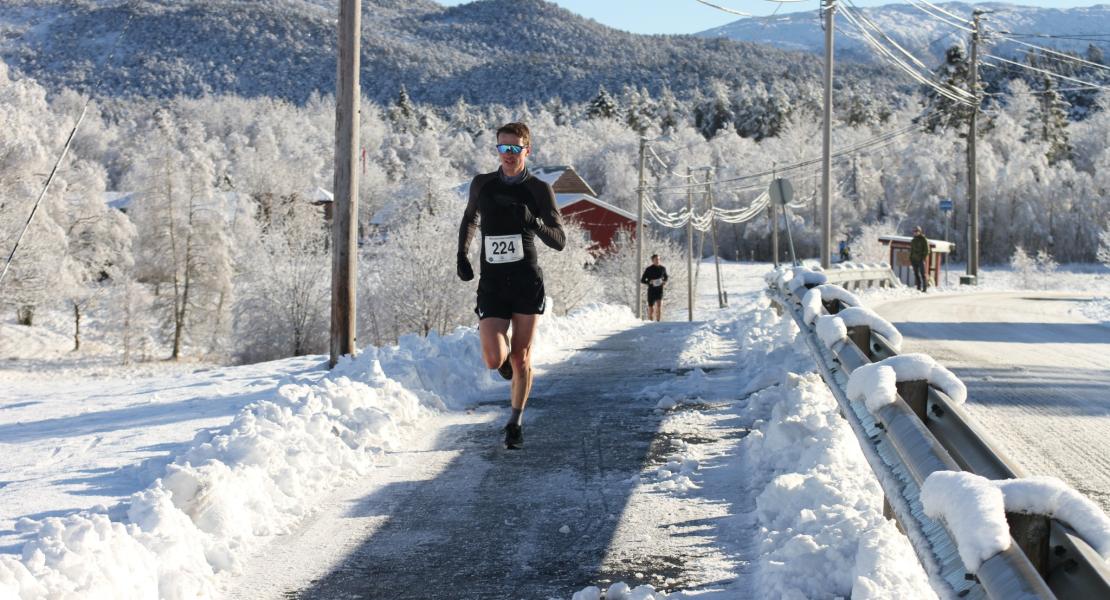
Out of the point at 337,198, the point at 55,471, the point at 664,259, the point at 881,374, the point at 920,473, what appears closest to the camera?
the point at 920,473

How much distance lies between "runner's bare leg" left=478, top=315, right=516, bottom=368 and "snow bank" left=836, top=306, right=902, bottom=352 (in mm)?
2356

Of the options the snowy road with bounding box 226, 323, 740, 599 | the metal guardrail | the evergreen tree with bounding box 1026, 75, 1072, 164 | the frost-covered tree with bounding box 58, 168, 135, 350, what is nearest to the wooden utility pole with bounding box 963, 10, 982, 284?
the snowy road with bounding box 226, 323, 740, 599

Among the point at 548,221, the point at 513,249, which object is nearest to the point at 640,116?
the point at 548,221

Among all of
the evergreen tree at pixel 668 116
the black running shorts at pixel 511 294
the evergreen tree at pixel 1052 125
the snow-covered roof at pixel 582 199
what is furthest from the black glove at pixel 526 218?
the evergreen tree at pixel 668 116

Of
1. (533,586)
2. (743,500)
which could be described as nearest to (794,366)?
(743,500)

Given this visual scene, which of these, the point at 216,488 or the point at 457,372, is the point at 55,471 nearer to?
the point at 216,488

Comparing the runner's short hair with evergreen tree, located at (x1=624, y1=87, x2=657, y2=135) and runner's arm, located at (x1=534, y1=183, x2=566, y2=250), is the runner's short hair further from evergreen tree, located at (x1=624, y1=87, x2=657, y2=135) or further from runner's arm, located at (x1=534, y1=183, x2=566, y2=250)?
evergreen tree, located at (x1=624, y1=87, x2=657, y2=135)

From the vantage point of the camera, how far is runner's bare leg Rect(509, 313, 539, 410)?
7051 millimetres

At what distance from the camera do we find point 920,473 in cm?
321

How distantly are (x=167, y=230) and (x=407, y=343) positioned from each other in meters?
48.0

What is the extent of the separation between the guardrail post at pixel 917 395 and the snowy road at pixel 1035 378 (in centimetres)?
33

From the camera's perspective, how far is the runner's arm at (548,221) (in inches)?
273

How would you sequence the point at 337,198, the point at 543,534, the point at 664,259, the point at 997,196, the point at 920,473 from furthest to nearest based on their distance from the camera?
the point at 997,196, the point at 664,259, the point at 337,198, the point at 543,534, the point at 920,473

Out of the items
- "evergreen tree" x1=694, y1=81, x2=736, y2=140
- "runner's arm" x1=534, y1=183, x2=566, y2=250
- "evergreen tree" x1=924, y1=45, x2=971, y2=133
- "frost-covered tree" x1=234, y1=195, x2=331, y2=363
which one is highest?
"evergreen tree" x1=694, y1=81, x2=736, y2=140
